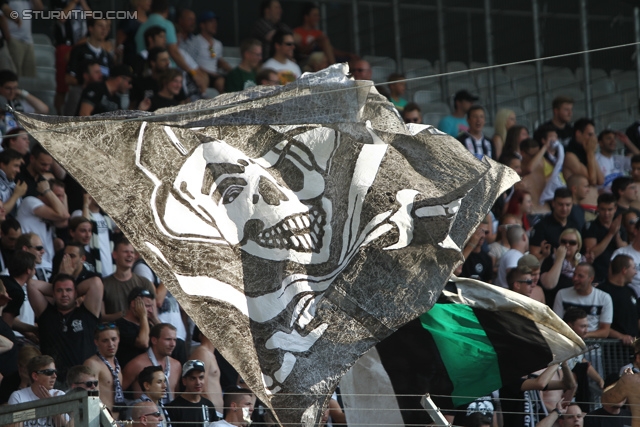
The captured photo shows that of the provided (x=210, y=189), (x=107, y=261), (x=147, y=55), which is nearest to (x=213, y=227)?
(x=210, y=189)

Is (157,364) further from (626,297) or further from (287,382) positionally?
(626,297)

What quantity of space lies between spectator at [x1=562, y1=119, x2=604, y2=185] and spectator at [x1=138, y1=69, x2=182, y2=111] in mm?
4379

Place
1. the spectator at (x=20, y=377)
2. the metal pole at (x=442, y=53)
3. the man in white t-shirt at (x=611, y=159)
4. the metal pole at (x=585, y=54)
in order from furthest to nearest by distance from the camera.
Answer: the metal pole at (x=442, y=53)
the metal pole at (x=585, y=54)
the man in white t-shirt at (x=611, y=159)
the spectator at (x=20, y=377)

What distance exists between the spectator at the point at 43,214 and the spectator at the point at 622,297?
187 inches

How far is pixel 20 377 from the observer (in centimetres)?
834

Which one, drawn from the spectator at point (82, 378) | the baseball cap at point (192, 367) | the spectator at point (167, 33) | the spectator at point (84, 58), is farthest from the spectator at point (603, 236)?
the spectator at point (82, 378)

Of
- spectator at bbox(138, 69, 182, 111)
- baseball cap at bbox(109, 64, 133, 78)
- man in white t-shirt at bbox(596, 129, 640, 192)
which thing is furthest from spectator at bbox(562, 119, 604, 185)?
baseball cap at bbox(109, 64, 133, 78)

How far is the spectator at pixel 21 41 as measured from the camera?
13.3 metres

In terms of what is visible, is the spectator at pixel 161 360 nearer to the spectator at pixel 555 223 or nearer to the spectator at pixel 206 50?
the spectator at pixel 555 223

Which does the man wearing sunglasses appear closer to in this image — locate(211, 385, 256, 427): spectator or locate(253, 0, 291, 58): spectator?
locate(211, 385, 256, 427): spectator

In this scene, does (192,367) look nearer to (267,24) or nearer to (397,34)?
(267,24)

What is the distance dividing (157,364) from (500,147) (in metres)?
5.88

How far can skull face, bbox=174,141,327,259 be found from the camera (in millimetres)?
7086

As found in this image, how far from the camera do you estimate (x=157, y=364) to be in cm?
907
